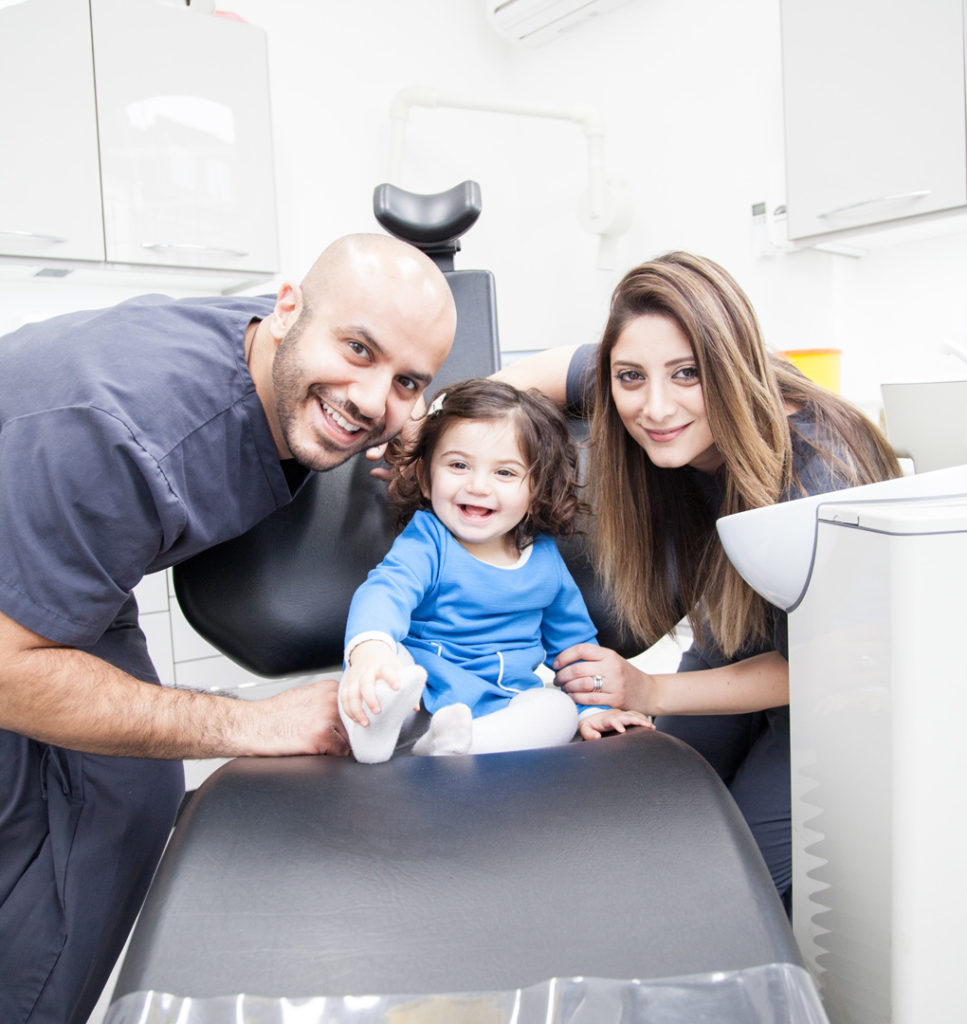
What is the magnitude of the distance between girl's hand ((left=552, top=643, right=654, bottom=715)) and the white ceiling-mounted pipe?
80.2 inches

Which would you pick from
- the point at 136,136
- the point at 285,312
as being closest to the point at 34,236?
the point at 136,136

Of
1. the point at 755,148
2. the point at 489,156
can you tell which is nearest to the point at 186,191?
the point at 489,156

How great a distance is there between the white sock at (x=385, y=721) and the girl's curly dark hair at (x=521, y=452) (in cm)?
36

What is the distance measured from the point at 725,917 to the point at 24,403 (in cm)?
81

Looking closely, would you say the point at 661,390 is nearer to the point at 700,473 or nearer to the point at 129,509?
the point at 700,473

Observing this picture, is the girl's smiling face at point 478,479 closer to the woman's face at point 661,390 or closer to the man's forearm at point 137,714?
the woman's face at point 661,390

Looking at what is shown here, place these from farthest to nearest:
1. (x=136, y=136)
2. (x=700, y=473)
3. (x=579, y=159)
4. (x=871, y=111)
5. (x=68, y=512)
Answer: (x=579, y=159) → (x=136, y=136) → (x=871, y=111) → (x=700, y=473) → (x=68, y=512)

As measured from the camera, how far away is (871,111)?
1994 mm

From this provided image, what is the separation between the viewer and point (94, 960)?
3.34 feet

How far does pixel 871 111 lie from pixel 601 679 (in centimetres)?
169

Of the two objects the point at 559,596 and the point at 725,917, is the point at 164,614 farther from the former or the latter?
the point at 725,917

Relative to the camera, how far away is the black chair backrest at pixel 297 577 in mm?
1022

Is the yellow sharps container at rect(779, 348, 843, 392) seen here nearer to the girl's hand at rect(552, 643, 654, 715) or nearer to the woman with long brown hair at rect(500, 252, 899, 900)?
the woman with long brown hair at rect(500, 252, 899, 900)

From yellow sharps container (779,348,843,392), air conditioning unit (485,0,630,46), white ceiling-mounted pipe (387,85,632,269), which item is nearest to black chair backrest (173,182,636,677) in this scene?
yellow sharps container (779,348,843,392)
